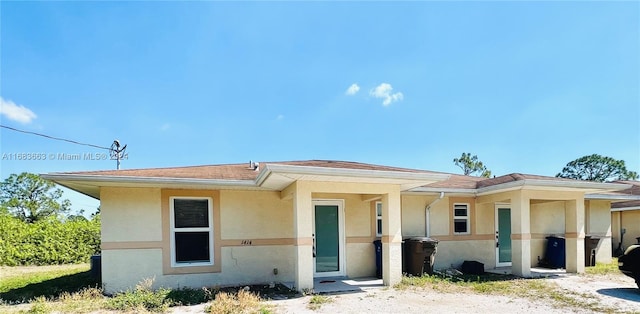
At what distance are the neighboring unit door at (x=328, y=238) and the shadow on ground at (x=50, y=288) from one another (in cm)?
520

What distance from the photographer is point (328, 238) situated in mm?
9484

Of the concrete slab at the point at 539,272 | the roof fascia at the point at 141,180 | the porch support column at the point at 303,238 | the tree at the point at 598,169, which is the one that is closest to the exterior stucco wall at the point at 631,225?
the concrete slab at the point at 539,272

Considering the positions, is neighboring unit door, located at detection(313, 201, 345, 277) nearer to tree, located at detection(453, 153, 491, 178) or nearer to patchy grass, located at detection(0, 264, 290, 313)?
patchy grass, located at detection(0, 264, 290, 313)

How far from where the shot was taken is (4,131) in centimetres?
1118

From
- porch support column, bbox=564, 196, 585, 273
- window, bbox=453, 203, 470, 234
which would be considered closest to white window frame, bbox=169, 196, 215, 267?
window, bbox=453, 203, 470, 234

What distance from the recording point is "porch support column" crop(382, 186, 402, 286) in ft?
26.4

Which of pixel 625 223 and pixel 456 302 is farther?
pixel 625 223

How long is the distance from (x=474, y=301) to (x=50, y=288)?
9.17 metres

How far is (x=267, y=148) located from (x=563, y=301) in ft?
50.5

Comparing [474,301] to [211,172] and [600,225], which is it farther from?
[600,225]

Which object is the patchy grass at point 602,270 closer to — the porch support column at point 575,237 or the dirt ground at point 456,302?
the porch support column at point 575,237

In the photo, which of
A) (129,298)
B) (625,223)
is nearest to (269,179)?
(129,298)

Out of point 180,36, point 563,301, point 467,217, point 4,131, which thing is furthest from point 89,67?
point 563,301

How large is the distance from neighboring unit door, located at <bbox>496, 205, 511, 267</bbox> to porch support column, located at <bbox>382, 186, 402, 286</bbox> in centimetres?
472
